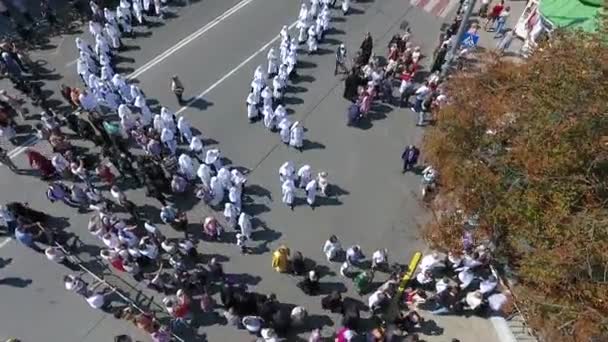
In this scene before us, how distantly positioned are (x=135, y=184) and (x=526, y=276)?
42.1 ft

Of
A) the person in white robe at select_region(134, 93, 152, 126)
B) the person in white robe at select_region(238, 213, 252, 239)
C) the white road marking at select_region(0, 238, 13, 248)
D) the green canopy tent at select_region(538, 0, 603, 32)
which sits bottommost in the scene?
the white road marking at select_region(0, 238, 13, 248)

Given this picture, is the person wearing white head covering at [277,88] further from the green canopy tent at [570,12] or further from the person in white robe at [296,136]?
the green canopy tent at [570,12]

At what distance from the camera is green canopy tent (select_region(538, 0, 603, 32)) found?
2031 centimetres

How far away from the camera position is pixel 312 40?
925 inches

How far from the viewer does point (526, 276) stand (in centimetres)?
1198

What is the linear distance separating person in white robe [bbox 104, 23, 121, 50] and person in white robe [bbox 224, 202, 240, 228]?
10.1 meters

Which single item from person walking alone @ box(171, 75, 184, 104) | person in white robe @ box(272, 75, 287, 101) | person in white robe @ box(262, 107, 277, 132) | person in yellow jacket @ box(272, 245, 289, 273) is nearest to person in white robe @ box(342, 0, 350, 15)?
→ person in white robe @ box(272, 75, 287, 101)

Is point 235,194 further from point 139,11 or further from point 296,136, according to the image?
point 139,11

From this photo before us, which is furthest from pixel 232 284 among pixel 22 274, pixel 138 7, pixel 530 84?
pixel 138 7

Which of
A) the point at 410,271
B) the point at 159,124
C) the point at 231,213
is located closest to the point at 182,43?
the point at 159,124

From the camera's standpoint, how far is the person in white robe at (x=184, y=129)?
1920 centimetres

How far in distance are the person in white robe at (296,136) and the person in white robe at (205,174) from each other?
348 cm

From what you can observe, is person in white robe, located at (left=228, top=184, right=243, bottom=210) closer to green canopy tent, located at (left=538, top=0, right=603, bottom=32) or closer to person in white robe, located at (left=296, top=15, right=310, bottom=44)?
person in white robe, located at (left=296, top=15, right=310, bottom=44)

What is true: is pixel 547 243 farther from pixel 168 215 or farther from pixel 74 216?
pixel 74 216
